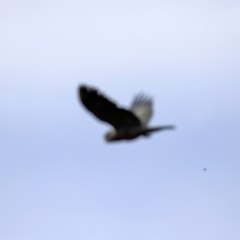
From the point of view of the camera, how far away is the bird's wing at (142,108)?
29267 mm

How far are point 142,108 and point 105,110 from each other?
3.45 meters

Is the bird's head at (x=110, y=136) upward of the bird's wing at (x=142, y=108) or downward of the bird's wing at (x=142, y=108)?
downward

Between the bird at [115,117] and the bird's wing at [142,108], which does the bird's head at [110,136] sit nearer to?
the bird at [115,117]

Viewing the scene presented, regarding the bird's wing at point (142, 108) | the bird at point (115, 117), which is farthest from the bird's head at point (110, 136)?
the bird's wing at point (142, 108)

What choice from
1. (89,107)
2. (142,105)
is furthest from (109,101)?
(142,105)

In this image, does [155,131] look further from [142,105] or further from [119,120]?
[142,105]

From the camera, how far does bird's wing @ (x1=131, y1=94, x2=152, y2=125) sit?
29267 millimetres

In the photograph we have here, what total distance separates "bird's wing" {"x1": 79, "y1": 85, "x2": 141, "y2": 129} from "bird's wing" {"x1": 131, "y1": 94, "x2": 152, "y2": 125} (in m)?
0.78

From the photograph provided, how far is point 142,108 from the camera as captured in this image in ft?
100

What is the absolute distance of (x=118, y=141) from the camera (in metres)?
28.3

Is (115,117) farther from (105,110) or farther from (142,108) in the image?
(142,108)

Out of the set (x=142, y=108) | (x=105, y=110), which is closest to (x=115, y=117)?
(x=105, y=110)

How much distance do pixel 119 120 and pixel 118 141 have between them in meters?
0.77

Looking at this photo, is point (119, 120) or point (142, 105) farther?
point (142, 105)
